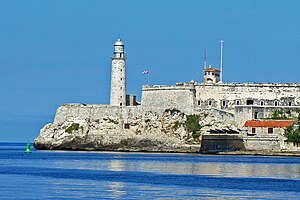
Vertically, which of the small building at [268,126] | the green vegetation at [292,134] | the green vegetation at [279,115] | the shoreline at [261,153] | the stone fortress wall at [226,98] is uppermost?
the stone fortress wall at [226,98]

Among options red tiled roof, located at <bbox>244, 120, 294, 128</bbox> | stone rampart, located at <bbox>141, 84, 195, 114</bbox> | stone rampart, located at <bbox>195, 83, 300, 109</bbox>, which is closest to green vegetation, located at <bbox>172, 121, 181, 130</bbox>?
stone rampart, located at <bbox>141, 84, 195, 114</bbox>

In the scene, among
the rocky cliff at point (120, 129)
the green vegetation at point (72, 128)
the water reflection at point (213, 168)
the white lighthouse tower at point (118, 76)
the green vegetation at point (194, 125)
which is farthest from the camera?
the green vegetation at point (72, 128)

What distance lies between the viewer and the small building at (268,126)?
233 ft

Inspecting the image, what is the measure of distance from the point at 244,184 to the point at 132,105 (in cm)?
4567

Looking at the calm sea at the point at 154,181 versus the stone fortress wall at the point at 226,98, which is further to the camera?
the stone fortress wall at the point at 226,98

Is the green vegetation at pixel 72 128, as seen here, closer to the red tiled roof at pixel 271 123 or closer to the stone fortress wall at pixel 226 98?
the stone fortress wall at pixel 226 98

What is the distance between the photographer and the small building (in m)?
70.9

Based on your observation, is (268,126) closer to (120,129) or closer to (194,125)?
(194,125)

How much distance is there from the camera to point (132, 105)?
84438mm

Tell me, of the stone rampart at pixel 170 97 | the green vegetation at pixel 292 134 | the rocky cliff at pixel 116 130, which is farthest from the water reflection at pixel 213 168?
the stone rampart at pixel 170 97

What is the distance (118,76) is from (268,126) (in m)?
15.6

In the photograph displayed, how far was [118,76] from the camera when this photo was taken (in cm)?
8094

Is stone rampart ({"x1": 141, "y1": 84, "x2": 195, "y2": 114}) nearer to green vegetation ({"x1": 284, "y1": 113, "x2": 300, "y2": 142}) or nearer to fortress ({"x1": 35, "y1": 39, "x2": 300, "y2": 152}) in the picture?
fortress ({"x1": 35, "y1": 39, "x2": 300, "y2": 152})

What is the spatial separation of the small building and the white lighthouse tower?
13.6 m
